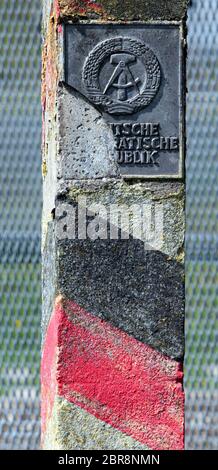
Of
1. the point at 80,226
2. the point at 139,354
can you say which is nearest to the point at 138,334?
the point at 139,354

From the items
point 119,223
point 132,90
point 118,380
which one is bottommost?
point 118,380

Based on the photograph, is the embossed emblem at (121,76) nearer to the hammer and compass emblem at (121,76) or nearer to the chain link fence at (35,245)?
the hammer and compass emblem at (121,76)

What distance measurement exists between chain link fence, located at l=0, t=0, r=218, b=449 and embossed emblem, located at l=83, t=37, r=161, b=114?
7.20 ft

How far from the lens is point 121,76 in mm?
3902

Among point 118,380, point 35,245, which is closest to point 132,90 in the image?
point 118,380

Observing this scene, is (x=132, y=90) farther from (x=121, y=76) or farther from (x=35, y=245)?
(x=35, y=245)

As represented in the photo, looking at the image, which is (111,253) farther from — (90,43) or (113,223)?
(90,43)

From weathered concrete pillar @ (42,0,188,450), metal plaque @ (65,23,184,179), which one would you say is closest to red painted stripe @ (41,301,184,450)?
weathered concrete pillar @ (42,0,188,450)

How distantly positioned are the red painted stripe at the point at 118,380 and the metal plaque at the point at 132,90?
1.31 ft

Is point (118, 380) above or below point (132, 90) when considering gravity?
below

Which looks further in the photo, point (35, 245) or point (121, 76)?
point (35, 245)

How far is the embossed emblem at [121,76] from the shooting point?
3.90m

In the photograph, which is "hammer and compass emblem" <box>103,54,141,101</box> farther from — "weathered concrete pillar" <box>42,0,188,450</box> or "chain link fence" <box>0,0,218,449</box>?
"chain link fence" <box>0,0,218,449</box>

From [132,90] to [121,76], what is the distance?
0.05m
